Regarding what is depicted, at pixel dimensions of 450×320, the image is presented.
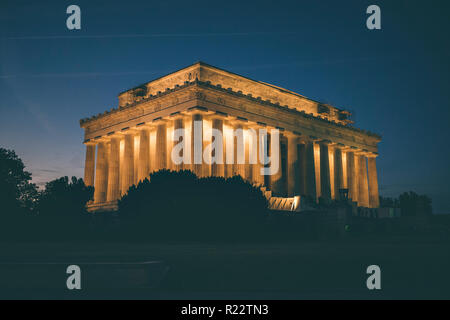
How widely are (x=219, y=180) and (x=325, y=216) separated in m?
12.2

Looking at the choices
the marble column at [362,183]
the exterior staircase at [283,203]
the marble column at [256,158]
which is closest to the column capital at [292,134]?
the marble column at [256,158]

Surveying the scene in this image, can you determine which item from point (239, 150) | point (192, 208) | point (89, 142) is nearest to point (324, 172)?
point (239, 150)

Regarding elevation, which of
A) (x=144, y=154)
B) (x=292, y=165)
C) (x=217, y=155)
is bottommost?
(x=217, y=155)

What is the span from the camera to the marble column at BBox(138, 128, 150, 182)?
67312 mm

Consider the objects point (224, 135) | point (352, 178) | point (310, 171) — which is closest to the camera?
point (224, 135)

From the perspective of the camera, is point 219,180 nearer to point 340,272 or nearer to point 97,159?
point 340,272

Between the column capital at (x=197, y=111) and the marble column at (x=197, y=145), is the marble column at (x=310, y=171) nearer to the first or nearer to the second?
the column capital at (x=197, y=111)

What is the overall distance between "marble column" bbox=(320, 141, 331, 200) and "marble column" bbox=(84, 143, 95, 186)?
42.5 metres

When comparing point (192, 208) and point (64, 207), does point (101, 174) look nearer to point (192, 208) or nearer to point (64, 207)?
point (64, 207)

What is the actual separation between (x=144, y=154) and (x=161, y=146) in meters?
4.99

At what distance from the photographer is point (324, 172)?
274 feet

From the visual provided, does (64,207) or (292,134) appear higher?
(292,134)

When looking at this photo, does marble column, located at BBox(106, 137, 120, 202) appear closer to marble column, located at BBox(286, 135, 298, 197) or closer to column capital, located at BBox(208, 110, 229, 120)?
column capital, located at BBox(208, 110, 229, 120)

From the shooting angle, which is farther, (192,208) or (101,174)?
(101,174)
